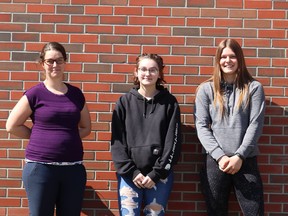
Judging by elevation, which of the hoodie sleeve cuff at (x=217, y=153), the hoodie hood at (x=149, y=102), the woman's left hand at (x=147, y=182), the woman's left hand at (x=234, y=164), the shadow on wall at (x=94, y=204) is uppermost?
the hoodie hood at (x=149, y=102)

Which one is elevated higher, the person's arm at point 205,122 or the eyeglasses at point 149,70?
the eyeglasses at point 149,70

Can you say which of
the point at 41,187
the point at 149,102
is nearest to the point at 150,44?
the point at 149,102

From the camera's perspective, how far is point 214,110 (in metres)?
3.86

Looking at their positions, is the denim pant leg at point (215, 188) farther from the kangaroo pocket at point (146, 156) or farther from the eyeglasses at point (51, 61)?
the eyeglasses at point (51, 61)

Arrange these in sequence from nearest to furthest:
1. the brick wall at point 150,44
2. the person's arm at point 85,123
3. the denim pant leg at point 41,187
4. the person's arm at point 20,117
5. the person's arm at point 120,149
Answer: the denim pant leg at point 41,187
the person's arm at point 20,117
the person's arm at point 120,149
the person's arm at point 85,123
the brick wall at point 150,44

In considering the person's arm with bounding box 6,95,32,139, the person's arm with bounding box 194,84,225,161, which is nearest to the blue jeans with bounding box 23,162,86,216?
the person's arm with bounding box 6,95,32,139

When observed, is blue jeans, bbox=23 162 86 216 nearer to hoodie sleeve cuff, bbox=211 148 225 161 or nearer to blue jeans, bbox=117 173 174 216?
blue jeans, bbox=117 173 174 216

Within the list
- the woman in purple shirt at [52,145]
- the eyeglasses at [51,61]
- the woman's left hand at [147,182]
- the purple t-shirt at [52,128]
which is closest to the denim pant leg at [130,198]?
the woman's left hand at [147,182]

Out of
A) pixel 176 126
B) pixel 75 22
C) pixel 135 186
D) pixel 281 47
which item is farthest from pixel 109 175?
→ pixel 281 47

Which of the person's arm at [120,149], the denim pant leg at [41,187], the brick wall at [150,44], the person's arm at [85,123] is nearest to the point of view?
the denim pant leg at [41,187]

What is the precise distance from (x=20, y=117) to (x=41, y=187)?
21.9 inches

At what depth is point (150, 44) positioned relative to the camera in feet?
13.9

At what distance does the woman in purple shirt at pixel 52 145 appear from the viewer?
3.52 meters

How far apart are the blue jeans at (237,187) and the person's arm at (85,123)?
3.30 feet
